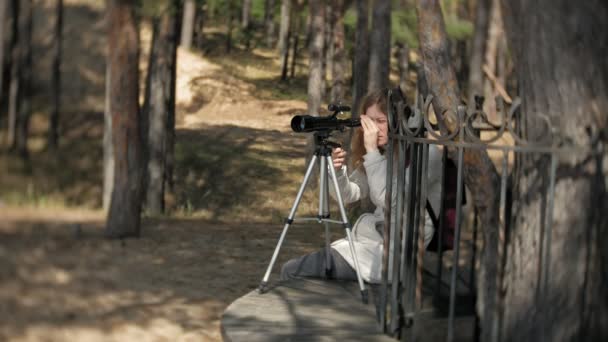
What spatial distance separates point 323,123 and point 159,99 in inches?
381

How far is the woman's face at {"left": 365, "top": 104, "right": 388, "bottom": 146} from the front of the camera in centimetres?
491

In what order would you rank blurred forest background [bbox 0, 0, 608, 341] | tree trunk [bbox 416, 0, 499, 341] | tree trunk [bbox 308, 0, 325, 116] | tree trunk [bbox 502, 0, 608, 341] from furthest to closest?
tree trunk [bbox 308, 0, 325, 116] → tree trunk [bbox 416, 0, 499, 341] → blurred forest background [bbox 0, 0, 608, 341] → tree trunk [bbox 502, 0, 608, 341]

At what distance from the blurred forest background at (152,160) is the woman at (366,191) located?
370mm

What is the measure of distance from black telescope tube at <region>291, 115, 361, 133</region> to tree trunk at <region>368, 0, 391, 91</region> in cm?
941

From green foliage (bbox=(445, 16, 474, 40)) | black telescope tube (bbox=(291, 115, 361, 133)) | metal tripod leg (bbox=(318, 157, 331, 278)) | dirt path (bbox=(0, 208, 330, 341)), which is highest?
green foliage (bbox=(445, 16, 474, 40))

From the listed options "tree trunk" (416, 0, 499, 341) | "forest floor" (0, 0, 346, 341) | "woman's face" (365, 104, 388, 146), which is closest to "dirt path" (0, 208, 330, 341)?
"forest floor" (0, 0, 346, 341)

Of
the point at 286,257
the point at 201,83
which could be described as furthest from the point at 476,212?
the point at 201,83

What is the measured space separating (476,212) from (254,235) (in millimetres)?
7373

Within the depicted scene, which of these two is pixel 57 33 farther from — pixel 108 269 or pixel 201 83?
pixel 201 83

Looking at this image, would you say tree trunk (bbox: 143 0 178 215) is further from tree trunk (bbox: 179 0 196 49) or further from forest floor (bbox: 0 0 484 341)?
tree trunk (bbox: 179 0 196 49)

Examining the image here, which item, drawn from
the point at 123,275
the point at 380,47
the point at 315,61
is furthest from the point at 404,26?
the point at 123,275

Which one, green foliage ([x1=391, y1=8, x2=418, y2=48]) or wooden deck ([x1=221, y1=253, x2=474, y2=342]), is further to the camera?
green foliage ([x1=391, y1=8, x2=418, y2=48])

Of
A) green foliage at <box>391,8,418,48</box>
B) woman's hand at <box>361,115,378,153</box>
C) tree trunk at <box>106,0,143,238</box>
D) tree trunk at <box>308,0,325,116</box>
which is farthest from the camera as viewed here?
green foliage at <box>391,8,418,48</box>

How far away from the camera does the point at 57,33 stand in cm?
1894
